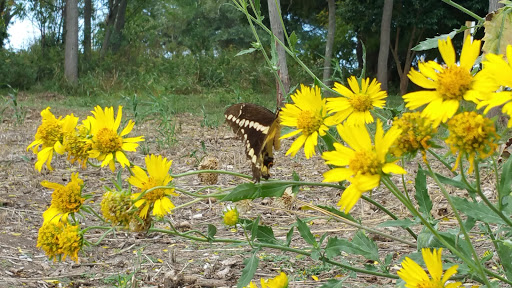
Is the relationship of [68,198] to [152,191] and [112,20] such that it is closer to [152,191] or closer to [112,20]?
[152,191]

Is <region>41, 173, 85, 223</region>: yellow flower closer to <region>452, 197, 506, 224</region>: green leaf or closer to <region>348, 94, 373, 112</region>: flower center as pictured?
<region>348, 94, 373, 112</region>: flower center

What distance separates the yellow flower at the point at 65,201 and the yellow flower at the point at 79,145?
0.17 feet

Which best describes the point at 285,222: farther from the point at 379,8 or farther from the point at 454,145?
the point at 379,8

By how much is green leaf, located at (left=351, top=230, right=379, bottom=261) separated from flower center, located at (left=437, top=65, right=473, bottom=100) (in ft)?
1.85

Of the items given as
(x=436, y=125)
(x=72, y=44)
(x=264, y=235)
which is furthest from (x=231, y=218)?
(x=72, y=44)

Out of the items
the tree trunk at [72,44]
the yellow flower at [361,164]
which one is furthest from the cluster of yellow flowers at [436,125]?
the tree trunk at [72,44]

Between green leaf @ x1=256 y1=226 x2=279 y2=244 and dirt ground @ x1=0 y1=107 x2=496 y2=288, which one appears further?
dirt ground @ x1=0 y1=107 x2=496 y2=288

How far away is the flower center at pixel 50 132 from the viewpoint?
49.2 inches

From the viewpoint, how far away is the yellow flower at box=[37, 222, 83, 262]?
1.23m

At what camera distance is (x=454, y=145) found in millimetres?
737

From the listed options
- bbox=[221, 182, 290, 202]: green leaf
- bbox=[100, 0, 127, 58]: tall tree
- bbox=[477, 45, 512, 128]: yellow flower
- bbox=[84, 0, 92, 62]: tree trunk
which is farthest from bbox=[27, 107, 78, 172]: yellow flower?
bbox=[100, 0, 127, 58]: tall tree

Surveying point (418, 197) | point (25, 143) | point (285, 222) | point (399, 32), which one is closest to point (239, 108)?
point (418, 197)

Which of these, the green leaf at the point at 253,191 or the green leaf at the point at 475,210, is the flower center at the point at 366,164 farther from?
the green leaf at the point at 253,191

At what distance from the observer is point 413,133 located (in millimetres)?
794
